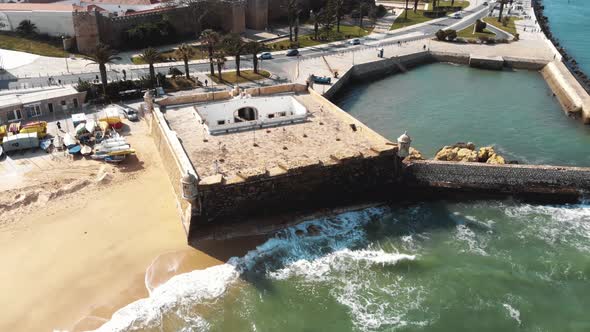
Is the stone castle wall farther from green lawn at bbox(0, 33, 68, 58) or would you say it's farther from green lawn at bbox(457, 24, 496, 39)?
green lawn at bbox(457, 24, 496, 39)

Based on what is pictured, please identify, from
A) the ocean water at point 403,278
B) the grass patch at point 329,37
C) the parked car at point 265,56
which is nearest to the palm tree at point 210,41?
the parked car at point 265,56

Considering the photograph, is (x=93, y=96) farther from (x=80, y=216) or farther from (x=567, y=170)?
(x=567, y=170)

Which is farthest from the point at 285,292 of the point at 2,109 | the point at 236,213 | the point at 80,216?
the point at 2,109

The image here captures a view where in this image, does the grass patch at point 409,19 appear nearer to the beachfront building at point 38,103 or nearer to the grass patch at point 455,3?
the grass patch at point 455,3

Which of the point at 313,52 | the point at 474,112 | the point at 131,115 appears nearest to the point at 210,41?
the point at 131,115

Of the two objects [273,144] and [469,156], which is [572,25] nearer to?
[469,156]
